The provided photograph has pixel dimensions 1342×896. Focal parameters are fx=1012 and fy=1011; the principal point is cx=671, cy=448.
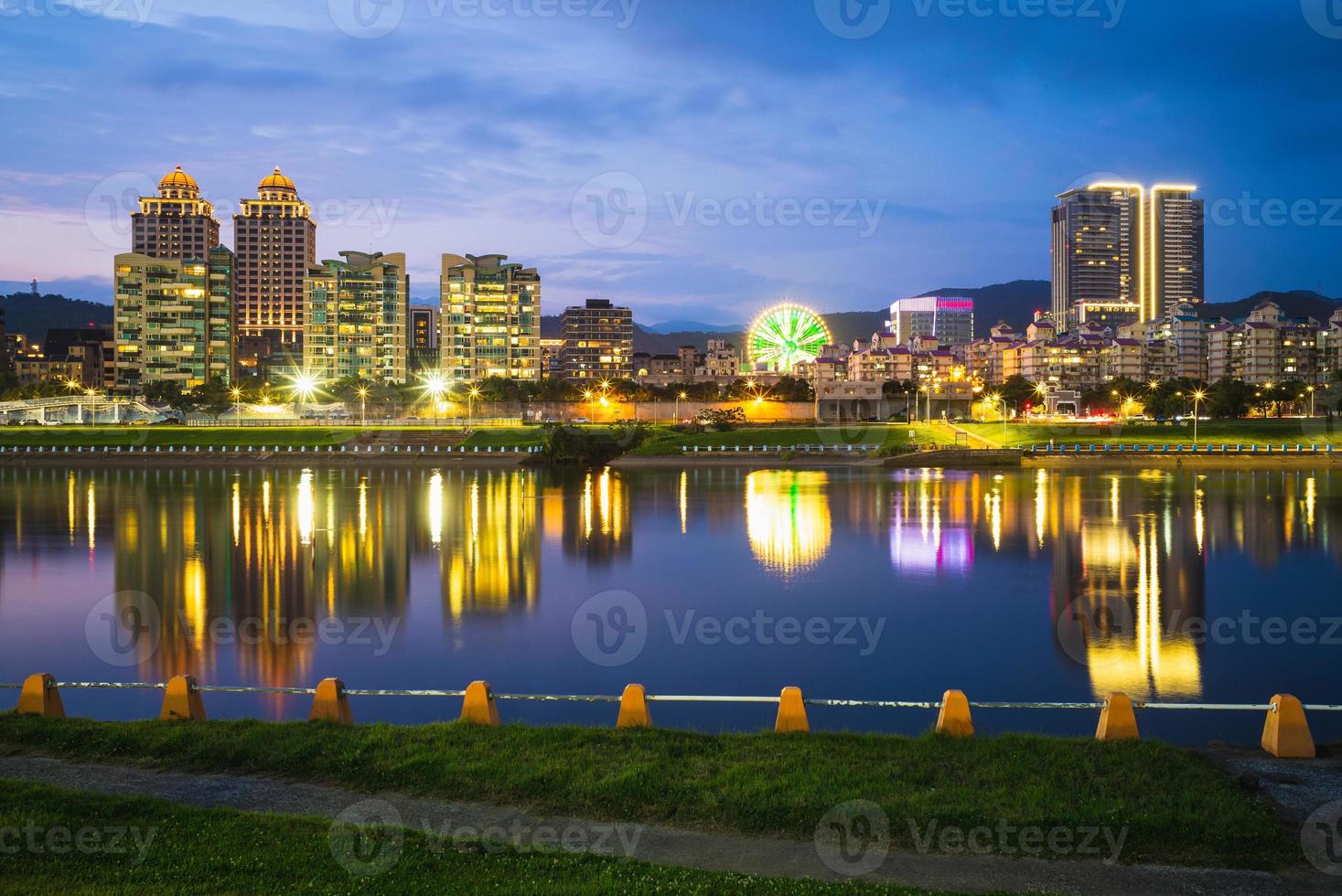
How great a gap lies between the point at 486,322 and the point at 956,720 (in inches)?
6431

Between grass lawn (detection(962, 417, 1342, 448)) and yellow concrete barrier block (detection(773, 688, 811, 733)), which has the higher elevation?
grass lawn (detection(962, 417, 1342, 448))

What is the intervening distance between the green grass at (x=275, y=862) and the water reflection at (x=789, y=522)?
73.3 ft

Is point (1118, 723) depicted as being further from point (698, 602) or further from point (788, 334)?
point (788, 334)

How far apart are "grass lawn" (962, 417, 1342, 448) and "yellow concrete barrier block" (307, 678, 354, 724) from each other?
83.0m

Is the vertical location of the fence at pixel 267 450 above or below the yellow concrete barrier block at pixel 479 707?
above

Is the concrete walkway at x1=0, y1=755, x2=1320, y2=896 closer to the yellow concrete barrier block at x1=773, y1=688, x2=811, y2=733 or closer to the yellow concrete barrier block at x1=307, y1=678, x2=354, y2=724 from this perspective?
the yellow concrete barrier block at x1=307, y1=678, x2=354, y2=724

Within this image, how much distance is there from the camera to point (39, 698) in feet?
42.3

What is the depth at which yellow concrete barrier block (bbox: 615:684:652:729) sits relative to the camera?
12.5 m

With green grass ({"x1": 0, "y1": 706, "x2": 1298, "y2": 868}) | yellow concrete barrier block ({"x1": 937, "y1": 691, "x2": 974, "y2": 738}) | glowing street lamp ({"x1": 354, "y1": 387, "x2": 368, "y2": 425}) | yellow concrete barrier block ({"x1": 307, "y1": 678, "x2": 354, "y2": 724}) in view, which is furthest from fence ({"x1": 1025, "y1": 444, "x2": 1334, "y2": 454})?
yellow concrete barrier block ({"x1": 307, "y1": 678, "x2": 354, "y2": 724})

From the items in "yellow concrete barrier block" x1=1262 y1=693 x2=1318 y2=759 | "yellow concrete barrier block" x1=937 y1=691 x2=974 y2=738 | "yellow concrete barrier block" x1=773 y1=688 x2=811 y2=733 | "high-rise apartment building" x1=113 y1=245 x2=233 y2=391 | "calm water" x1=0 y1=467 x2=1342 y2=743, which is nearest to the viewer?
"yellow concrete barrier block" x1=1262 y1=693 x2=1318 y2=759

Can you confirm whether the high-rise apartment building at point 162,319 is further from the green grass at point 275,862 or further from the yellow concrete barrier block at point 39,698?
the green grass at point 275,862

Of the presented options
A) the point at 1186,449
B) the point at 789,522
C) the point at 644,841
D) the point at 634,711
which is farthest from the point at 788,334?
the point at 644,841

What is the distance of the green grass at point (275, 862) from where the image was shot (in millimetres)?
7898

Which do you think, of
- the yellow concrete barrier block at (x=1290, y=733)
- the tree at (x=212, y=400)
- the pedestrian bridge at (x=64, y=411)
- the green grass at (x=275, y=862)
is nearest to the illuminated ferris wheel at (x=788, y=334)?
the tree at (x=212, y=400)
